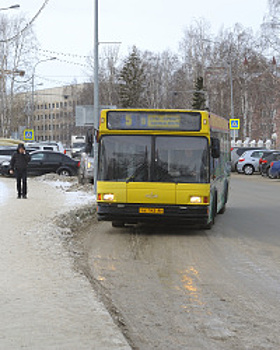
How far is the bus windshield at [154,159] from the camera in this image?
14008mm

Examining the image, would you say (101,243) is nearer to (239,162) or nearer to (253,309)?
(253,309)

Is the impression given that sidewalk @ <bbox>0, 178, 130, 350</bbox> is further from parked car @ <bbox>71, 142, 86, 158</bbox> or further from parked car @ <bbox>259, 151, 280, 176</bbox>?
parked car @ <bbox>71, 142, 86, 158</bbox>

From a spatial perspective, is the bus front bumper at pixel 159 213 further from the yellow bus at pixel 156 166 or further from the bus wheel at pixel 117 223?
the bus wheel at pixel 117 223

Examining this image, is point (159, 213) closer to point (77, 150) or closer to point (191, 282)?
point (191, 282)

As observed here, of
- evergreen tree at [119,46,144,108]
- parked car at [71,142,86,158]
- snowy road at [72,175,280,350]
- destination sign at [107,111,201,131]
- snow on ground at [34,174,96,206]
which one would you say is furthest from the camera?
evergreen tree at [119,46,144,108]

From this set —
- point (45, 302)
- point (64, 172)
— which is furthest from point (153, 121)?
point (64, 172)

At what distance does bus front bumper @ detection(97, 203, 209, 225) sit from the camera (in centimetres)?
1395

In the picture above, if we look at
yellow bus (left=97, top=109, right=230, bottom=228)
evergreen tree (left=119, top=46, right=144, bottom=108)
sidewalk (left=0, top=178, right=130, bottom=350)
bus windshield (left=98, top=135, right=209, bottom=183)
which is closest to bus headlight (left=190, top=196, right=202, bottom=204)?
yellow bus (left=97, top=109, right=230, bottom=228)

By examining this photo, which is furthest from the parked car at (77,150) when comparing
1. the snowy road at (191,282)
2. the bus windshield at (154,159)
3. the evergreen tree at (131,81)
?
the snowy road at (191,282)

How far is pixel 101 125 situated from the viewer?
14.4m

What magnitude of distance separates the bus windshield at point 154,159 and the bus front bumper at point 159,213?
49 centimetres

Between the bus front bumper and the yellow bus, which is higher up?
the yellow bus

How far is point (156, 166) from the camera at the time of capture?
14.1 meters

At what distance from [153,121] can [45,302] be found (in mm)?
7455
